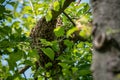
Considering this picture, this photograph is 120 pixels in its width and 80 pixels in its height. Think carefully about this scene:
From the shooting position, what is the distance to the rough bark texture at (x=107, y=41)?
2.61ft

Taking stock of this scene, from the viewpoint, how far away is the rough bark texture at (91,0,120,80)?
2.61ft

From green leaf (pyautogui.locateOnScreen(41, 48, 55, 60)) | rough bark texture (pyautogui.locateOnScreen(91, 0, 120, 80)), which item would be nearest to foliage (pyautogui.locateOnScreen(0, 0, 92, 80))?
green leaf (pyautogui.locateOnScreen(41, 48, 55, 60))

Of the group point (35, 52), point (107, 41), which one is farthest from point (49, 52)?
point (107, 41)

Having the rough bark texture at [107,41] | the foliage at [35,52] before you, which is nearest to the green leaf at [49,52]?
the foliage at [35,52]

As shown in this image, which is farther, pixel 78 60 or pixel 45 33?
pixel 45 33

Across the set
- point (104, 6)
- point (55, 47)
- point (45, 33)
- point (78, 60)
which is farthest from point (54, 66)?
point (104, 6)

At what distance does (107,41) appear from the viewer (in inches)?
32.4

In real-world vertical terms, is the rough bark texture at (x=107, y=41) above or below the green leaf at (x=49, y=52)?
above

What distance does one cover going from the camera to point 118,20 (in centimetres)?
86

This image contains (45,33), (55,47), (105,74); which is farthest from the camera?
(45,33)

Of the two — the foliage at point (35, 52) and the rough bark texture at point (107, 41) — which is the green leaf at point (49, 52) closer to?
the foliage at point (35, 52)

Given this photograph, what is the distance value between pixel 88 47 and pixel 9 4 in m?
0.78

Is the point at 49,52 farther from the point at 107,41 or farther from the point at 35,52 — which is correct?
the point at 107,41

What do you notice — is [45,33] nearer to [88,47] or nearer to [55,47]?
[88,47]
